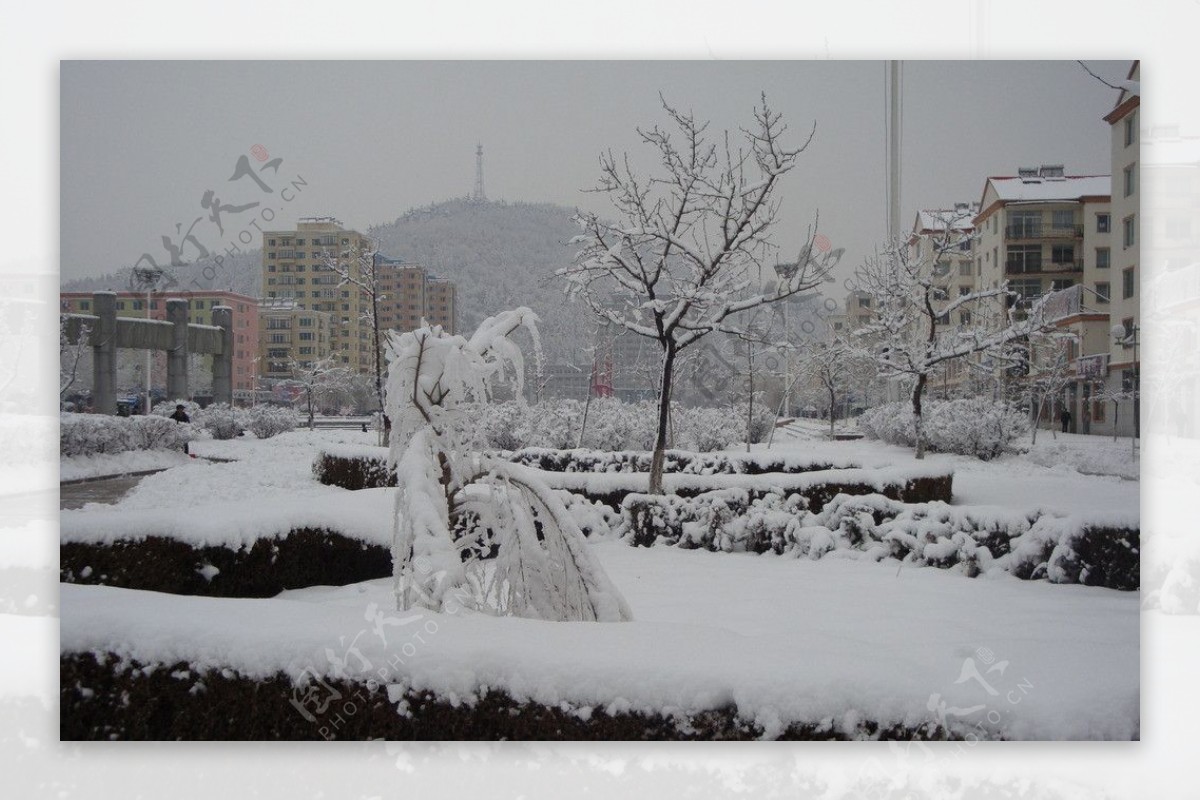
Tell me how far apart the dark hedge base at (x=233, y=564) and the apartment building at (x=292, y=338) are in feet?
2.83

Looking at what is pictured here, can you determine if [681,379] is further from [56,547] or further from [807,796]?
[56,547]

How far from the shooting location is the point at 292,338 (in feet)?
14.4

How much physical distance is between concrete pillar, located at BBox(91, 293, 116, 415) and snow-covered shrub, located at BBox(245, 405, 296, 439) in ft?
1.95

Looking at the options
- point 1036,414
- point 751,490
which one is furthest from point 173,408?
point 1036,414

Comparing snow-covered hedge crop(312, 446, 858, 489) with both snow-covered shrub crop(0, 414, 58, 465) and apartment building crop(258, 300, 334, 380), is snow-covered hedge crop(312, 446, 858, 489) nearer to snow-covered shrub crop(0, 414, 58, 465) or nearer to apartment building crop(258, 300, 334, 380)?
apartment building crop(258, 300, 334, 380)

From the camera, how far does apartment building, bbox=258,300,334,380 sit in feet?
14.3

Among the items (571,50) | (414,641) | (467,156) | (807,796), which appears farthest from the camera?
(467,156)

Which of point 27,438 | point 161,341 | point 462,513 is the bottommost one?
point 462,513

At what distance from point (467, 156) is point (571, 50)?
0.71 meters

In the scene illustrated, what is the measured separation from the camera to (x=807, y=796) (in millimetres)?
3344

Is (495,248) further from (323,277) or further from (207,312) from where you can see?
(207,312)

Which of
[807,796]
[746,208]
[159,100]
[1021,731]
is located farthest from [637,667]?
[159,100]

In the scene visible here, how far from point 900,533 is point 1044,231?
1608 mm

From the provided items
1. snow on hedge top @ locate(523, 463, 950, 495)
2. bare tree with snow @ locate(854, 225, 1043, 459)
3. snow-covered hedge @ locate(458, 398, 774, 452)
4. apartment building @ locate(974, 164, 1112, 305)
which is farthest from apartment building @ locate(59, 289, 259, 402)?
apartment building @ locate(974, 164, 1112, 305)
